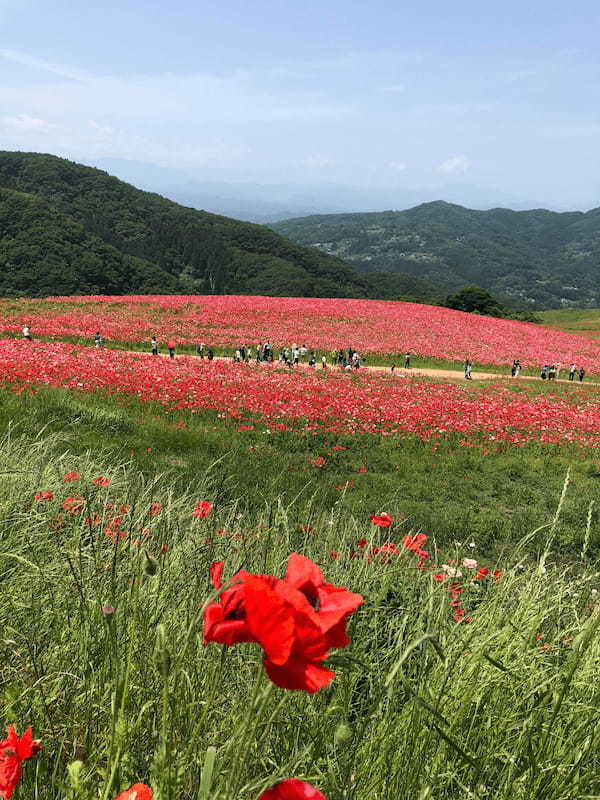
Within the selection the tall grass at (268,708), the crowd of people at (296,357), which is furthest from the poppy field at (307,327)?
the tall grass at (268,708)

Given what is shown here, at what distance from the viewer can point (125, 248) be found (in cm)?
9131

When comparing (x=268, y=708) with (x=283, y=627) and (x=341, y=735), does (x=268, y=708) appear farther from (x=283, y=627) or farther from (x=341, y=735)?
(x=283, y=627)

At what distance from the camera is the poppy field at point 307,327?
30.3 m

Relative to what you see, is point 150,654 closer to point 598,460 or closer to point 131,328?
point 598,460

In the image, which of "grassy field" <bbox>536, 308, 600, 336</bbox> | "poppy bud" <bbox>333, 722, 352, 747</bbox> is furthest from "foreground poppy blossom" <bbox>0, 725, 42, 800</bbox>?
"grassy field" <bbox>536, 308, 600, 336</bbox>

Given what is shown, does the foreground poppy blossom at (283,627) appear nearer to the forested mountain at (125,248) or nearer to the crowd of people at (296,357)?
the crowd of people at (296,357)

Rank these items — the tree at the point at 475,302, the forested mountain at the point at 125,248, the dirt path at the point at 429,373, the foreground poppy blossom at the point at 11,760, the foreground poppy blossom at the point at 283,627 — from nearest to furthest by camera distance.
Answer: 1. the foreground poppy blossom at the point at 283,627
2. the foreground poppy blossom at the point at 11,760
3. the dirt path at the point at 429,373
4. the tree at the point at 475,302
5. the forested mountain at the point at 125,248

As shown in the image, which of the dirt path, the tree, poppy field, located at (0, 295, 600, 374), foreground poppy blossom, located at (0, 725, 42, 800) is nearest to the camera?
foreground poppy blossom, located at (0, 725, 42, 800)

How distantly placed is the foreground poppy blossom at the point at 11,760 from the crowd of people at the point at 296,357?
22.0 metres

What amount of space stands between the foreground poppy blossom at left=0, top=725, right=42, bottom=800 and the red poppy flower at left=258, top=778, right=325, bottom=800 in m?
0.66

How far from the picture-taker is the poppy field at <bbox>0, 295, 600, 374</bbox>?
30.3 metres

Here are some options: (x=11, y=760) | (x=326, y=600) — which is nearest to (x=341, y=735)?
(x=326, y=600)

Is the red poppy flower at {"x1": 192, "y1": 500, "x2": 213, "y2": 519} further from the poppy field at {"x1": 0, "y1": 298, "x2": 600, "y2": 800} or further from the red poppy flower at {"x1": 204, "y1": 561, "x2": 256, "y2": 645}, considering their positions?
the red poppy flower at {"x1": 204, "y1": 561, "x2": 256, "y2": 645}

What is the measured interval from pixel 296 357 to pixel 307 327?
1128cm
